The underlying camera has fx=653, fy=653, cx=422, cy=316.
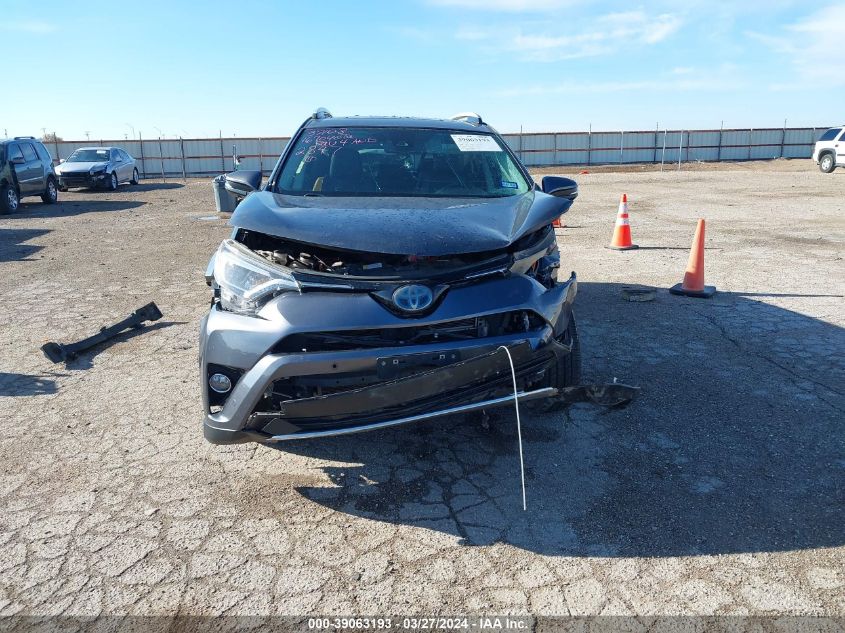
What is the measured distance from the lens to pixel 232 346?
2885 millimetres

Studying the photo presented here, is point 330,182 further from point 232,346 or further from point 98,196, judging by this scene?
point 98,196

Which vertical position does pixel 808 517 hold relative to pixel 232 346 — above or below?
below

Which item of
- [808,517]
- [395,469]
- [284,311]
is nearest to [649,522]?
[808,517]

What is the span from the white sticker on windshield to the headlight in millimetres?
2027

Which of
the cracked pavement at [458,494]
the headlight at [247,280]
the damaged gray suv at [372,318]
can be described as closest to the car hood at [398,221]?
the damaged gray suv at [372,318]

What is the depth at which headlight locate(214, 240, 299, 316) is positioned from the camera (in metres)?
2.95

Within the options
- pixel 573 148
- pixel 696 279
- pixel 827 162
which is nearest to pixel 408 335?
pixel 696 279

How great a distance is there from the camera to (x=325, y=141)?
4539 millimetres

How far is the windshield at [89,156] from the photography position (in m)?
22.8

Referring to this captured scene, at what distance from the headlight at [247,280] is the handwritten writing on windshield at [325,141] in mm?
1427

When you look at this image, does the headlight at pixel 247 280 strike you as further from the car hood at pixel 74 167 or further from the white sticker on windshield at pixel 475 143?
the car hood at pixel 74 167

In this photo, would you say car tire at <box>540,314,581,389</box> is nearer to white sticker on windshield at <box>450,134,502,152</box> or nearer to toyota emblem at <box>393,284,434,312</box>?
toyota emblem at <box>393,284,434,312</box>

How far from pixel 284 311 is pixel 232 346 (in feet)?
0.95

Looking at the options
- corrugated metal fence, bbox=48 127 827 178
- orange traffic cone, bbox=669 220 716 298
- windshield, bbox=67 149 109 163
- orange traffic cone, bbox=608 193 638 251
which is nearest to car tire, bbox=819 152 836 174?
corrugated metal fence, bbox=48 127 827 178
